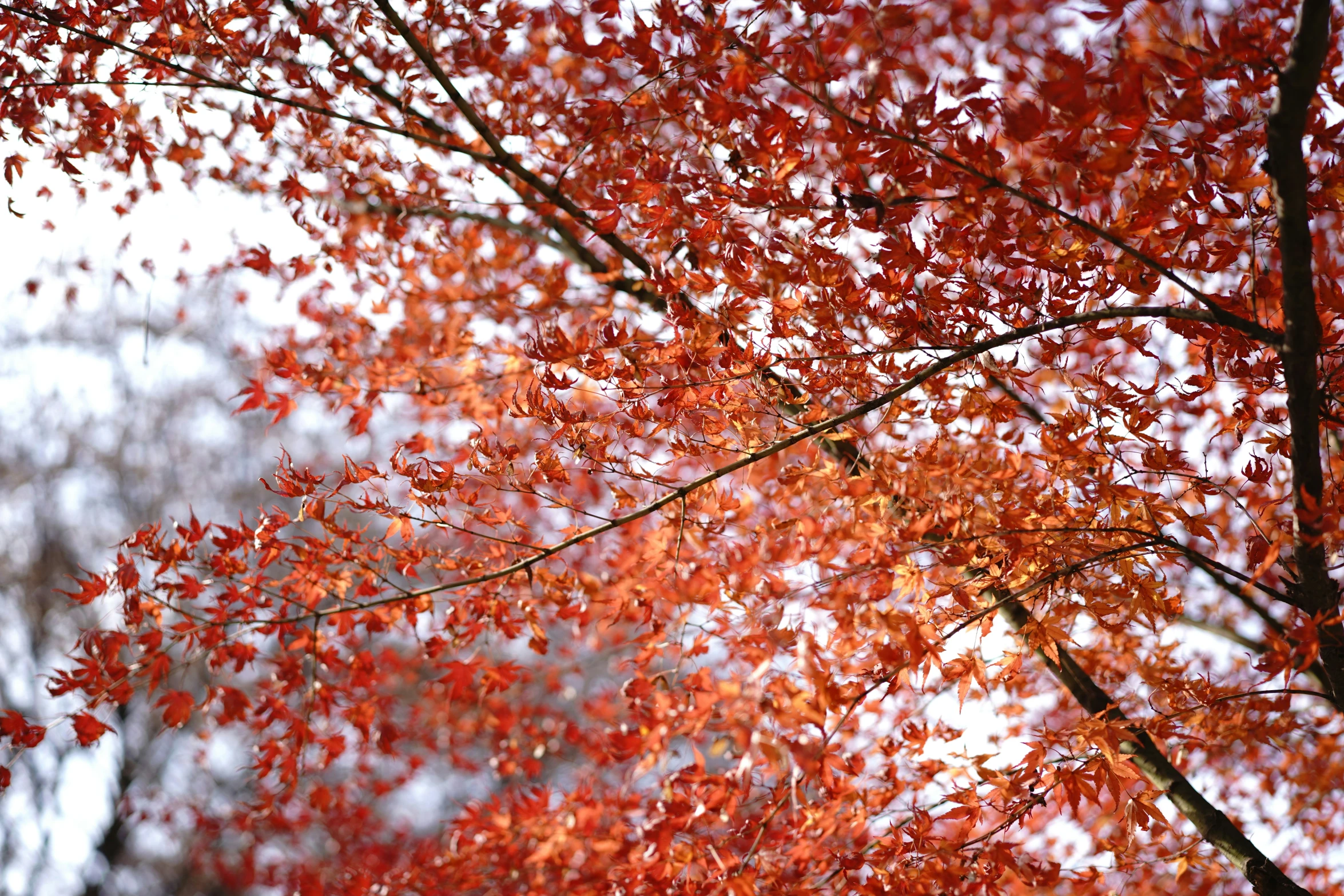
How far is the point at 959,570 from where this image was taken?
2898mm

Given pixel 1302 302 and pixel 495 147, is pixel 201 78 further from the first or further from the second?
pixel 1302 302

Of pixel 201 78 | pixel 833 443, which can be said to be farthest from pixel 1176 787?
pixel 201 78

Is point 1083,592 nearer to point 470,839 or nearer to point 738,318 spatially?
point 738,318

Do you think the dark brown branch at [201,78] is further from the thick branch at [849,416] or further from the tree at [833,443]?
the thick branch at [849,416]

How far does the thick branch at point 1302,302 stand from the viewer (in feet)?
5.86

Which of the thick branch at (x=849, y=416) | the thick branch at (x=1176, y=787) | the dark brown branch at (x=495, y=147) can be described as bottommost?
the thick branch at (x=1176, y=787)

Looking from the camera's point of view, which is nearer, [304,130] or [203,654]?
[203,654]

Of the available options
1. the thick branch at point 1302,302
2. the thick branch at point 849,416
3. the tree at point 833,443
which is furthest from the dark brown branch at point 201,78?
the thick branch at point 1302,302

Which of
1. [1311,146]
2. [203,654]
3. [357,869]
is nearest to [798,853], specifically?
[203,654]

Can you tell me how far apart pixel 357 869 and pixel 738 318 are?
234 inches

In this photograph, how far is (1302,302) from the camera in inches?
80.7

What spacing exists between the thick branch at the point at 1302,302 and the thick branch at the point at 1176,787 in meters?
0.72

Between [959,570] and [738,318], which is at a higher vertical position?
[738,318]

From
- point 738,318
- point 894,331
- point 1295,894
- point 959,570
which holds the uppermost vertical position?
point 738,318
